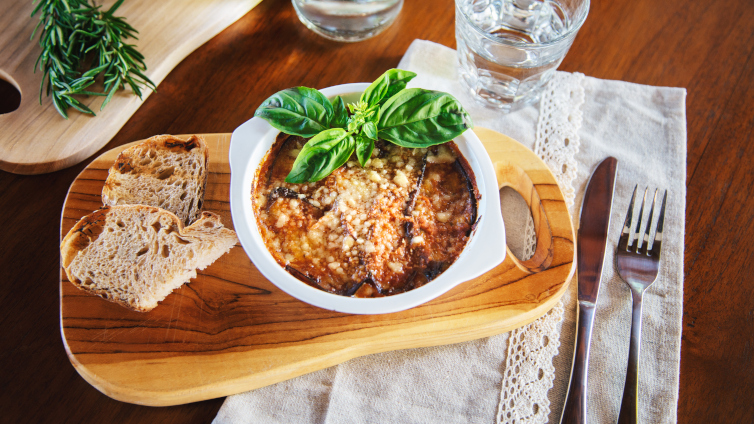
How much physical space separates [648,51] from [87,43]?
2504 millimetres

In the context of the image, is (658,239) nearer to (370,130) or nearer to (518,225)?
(518,225)

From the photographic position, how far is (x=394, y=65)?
221cm

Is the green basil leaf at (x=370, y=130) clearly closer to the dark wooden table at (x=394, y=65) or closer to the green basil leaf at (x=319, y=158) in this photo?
the green basil leaf at (x=319, y=158)


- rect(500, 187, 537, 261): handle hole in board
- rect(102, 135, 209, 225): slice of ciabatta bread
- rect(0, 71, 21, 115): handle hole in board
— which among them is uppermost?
rect(0, 71, 21, 115): handle hole in board

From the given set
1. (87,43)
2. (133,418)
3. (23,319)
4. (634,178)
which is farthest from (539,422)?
(87,43)

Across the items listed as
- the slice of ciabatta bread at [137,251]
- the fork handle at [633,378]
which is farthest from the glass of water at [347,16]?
the fork handle at [633,378]

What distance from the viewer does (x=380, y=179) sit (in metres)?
1.57

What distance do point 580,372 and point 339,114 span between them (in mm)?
1152

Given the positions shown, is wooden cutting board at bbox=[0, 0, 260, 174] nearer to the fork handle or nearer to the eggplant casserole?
the eggplant casserole

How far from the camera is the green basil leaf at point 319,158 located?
144 centimetres

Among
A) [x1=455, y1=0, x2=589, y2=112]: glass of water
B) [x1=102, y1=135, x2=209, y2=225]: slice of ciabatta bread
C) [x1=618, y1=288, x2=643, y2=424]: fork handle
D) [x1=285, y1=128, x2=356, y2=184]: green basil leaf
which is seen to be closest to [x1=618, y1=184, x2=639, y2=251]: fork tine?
[x1=618, y1=288, x2=643, y2=424]: fork handle

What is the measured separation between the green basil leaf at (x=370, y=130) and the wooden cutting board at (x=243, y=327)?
58cm

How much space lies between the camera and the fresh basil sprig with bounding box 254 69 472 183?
1462 mm

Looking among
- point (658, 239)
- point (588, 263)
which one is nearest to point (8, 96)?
point (588, 263)
